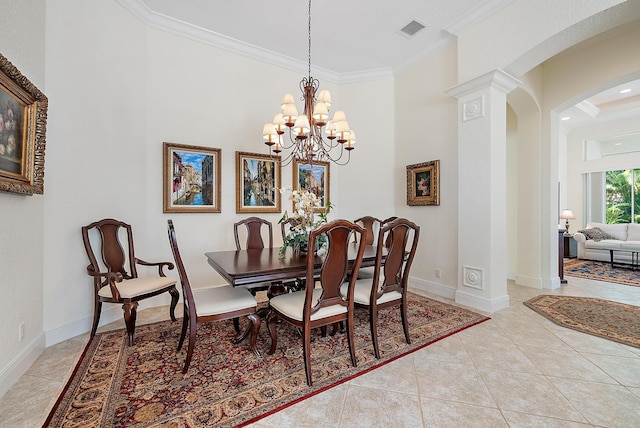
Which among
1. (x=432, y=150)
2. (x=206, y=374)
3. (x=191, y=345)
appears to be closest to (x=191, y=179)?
(x=191, y=345)

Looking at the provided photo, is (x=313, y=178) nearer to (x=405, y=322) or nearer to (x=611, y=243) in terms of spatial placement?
(x=405, y=322)

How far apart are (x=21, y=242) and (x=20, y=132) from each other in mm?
803

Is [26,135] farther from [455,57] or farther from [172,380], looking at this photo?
[455,57]

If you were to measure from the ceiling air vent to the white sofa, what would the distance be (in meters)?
6.20

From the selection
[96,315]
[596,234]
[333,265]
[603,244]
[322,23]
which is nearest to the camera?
[333,265]

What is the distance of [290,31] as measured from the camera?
3.71 meters

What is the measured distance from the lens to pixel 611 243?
Answer: 595cm

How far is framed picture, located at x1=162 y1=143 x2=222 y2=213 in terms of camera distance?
3.46m

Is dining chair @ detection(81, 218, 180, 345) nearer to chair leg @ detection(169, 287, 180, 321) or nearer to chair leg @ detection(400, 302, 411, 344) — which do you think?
chair leg @ detection(169, 287, 180, 321)

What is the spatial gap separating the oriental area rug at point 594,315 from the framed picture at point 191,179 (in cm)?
427

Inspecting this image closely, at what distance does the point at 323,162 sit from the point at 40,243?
11.9 ft

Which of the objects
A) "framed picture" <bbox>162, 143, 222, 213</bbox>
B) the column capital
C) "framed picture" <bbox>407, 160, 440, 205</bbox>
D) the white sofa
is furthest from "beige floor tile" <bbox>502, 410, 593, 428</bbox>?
the white sofa

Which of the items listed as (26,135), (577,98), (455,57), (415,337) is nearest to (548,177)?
(577,98)

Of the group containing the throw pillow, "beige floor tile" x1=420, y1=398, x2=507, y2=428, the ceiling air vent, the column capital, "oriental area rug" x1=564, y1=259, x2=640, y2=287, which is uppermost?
the ceiling air vent
